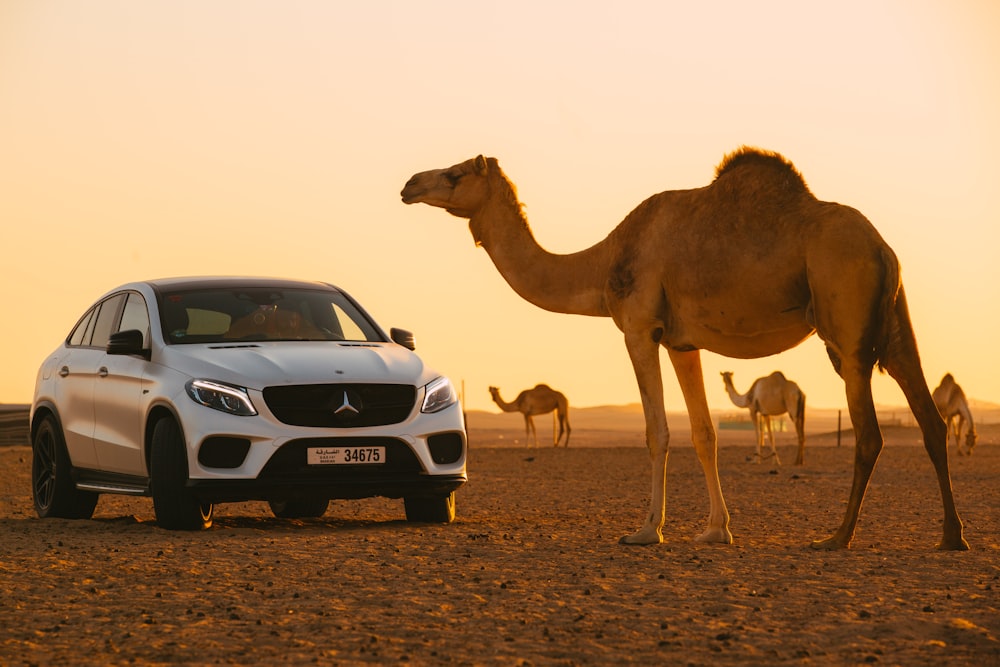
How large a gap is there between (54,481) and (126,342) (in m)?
2.31

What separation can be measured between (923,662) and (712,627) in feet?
3.85

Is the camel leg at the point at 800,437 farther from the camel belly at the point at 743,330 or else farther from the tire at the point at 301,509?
the camel belly at the point at 743,330

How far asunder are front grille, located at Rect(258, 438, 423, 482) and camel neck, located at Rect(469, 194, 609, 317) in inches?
87.6

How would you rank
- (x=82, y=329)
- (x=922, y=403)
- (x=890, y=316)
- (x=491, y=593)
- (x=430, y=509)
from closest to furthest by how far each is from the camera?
(x=491, y=593) < (x=890, y=316) < (x=922, y=403) < (x=430, y=509) < (x=82, y=329)

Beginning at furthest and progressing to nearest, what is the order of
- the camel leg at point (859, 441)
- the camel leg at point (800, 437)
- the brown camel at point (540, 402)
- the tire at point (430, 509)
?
1. the brown camel at point (540, 402)
2. the camel leg at point (800, 437)
3. the tire at point (430, 509)
4. the camel leg at point (859, 441)

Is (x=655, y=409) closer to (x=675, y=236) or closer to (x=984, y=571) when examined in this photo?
(x=675, y=236)

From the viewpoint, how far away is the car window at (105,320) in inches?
545

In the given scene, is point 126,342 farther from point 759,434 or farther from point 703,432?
point 759,434

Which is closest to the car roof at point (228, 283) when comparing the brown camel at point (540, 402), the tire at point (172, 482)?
the tire at point (172, 482)

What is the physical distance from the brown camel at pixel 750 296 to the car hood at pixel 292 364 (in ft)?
5.99

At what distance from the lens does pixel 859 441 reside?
11234 mm

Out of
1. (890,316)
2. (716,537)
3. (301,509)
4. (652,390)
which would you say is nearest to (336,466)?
(652,390)

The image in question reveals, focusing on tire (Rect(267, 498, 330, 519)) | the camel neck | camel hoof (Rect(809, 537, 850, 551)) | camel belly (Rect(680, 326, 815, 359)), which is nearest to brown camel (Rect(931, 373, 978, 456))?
tire (Rect(267, 498, 330, 519))

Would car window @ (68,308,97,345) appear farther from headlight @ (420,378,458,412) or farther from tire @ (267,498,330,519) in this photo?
headlight @ (420,378,458,412)
